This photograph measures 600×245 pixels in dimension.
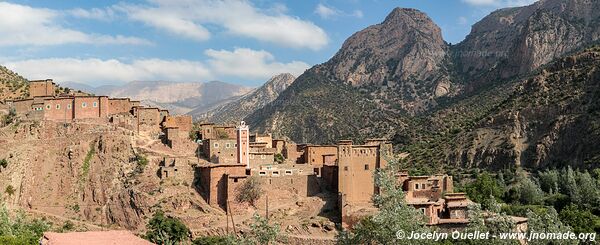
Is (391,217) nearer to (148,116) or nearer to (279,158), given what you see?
(279,158)

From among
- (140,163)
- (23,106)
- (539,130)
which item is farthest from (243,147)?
(539,130)

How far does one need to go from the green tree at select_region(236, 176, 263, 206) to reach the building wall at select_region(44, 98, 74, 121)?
56.4ft

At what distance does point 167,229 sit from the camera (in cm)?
4653

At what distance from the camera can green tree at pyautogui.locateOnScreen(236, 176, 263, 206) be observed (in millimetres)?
49156

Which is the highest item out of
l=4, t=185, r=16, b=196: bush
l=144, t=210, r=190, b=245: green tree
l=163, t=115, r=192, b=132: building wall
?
l=163, t=115, r=192, b=132: building wall

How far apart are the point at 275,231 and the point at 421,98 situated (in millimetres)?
147559

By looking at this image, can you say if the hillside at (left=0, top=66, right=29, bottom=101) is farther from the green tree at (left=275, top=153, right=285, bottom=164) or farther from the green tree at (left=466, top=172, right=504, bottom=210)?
the green tree at (left=466, top=172, right=504, bottom=210)

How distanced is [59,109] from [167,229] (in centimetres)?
1673

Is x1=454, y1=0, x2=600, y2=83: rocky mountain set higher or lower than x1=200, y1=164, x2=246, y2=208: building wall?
Answer: higher

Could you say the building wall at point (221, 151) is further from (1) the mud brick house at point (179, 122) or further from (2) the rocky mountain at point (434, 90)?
(2) the rocky mountain at point (434, 90)

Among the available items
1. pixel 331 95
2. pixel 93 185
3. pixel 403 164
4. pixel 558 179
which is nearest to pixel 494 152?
pixel 403 164

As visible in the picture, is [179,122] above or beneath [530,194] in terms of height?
above

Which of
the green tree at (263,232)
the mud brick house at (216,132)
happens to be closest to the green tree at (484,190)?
the mud brick house at (216,132)

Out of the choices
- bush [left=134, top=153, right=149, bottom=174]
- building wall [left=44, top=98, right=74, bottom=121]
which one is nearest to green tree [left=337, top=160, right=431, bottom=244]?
bush [left=134, top=153, right=149, bottom=174]
